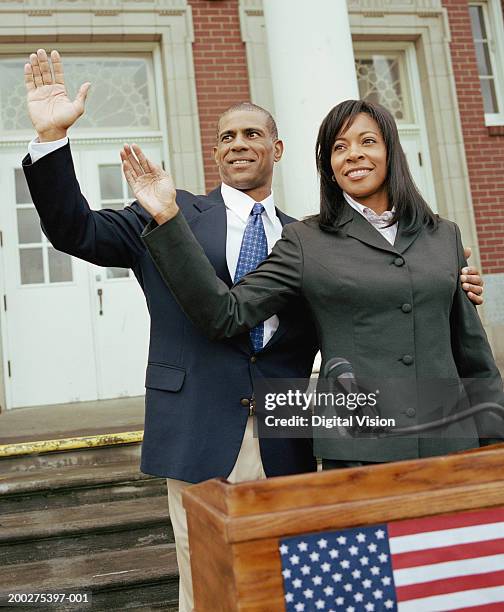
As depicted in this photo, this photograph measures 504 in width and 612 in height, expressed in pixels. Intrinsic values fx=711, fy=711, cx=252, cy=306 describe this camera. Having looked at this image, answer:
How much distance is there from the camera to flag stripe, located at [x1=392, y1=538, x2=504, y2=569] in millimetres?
1271

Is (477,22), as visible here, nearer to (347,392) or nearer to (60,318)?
(60,318)

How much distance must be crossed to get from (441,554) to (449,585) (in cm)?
6

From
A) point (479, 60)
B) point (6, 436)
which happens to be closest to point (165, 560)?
point (6, 436)

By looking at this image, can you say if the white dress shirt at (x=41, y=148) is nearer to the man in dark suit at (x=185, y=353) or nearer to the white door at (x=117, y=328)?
the man in dark suit at (x=185, y=353)

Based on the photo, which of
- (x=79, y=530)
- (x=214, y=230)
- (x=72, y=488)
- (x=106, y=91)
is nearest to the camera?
(x=214, y=230)

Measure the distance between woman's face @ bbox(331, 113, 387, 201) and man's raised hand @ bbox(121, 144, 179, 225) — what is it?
45cm

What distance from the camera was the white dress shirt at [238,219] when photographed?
7.12 feet

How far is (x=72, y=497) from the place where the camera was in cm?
387

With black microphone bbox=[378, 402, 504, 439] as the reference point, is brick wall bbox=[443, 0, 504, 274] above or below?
above

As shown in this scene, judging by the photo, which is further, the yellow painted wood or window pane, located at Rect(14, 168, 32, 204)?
window pane, located at Rect(14, 168, 32, 204)

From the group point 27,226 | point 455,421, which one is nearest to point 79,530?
point 455,421

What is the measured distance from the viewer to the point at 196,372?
6.84 ft

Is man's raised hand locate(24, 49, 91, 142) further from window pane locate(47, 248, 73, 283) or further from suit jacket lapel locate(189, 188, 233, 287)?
window pane locate(47, 248, 73, 283)

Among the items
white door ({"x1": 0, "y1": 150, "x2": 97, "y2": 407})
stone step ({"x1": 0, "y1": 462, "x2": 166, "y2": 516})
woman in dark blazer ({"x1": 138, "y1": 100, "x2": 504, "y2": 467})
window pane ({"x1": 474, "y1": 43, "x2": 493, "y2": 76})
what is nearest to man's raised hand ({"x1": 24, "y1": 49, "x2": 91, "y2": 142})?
woman in dark blazer ({"x1": 138, "y1": 100, "x2": 504, "y2": 467})
